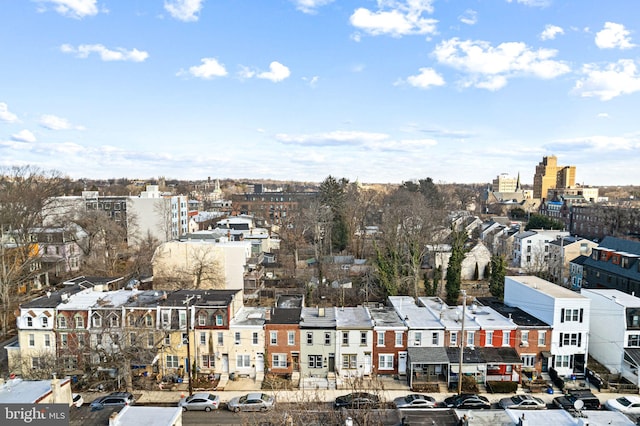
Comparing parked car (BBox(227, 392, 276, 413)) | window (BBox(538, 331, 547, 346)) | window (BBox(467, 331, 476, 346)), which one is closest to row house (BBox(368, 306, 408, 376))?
window (BBox(467, 331, 476, 346))

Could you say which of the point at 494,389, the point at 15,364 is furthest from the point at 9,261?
the point at 494,389

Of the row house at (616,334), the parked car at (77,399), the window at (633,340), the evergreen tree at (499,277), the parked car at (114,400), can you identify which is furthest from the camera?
the evergreen tree at (499,277)

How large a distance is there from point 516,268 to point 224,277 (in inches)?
1712

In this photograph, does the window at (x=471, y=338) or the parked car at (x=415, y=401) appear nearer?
the parked car at (x=415, y=401)

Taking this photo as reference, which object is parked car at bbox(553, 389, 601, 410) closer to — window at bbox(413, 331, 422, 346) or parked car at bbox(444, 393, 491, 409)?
parked car at bbox(444, 393, 491, 409)

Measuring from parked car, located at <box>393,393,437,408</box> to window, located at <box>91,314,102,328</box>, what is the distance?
70.2 ft

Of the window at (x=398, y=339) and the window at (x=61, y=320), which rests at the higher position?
the window at (x=61, y=320)

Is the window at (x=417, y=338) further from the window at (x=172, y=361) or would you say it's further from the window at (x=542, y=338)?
the window at (x=172, y=361)

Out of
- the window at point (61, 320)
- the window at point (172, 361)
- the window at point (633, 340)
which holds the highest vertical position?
the window at point (61, 320)

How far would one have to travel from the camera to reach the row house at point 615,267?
43781mm

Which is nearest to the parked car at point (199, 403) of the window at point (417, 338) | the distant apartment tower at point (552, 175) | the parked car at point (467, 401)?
the window at point (417, 338)

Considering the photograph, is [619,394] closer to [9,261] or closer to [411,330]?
[411,330]

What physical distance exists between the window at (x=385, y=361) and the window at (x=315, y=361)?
442 centimetres

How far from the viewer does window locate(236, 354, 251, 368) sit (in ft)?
98.5
